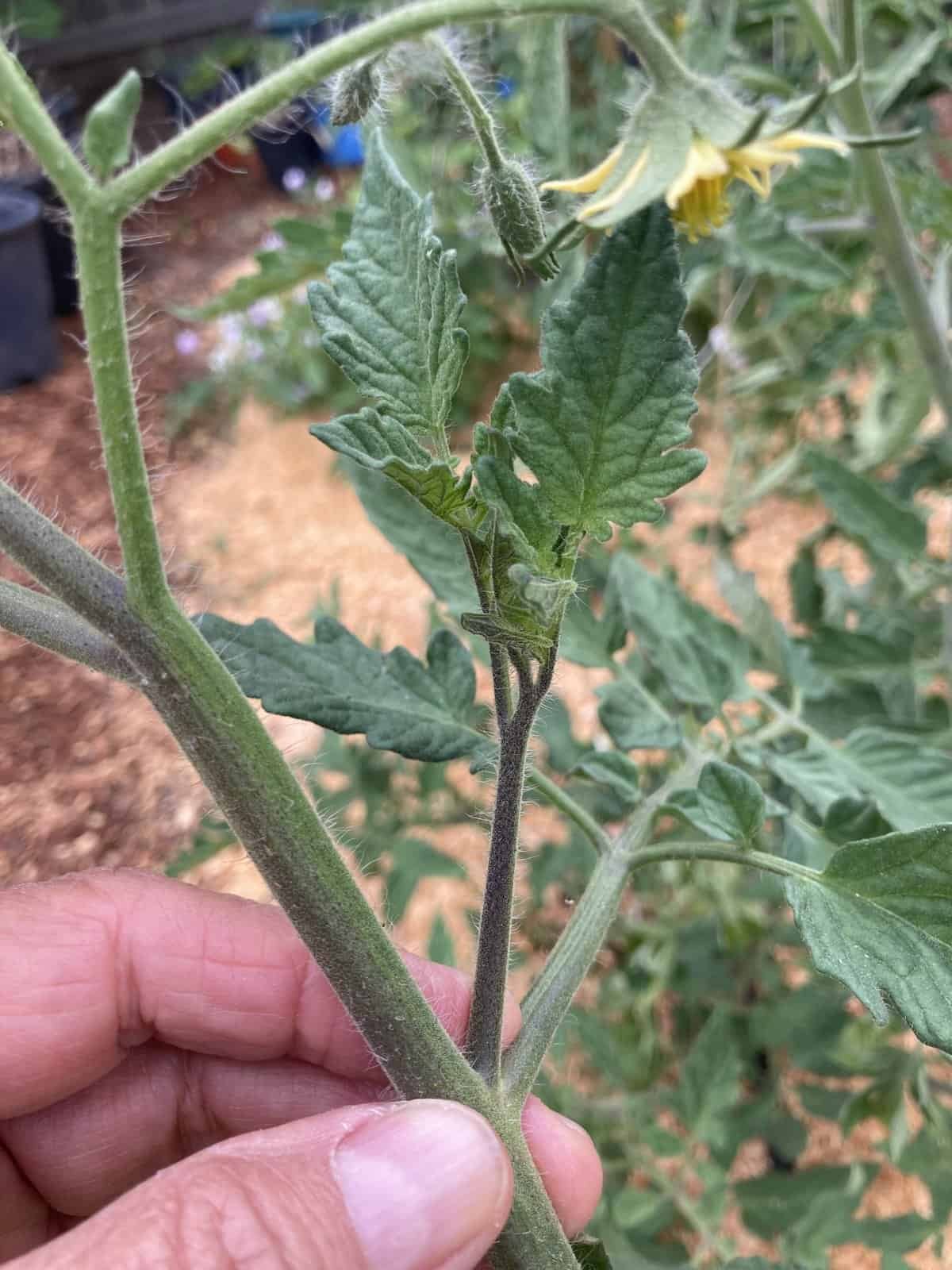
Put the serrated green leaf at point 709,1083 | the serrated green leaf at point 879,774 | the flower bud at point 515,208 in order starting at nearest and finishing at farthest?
the flower bud at point 515,208, the serrated green leaf at point 879,774, the serrated green leaf at point 709,1083

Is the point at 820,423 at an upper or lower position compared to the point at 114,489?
upper

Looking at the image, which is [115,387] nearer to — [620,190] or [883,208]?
[620,190]

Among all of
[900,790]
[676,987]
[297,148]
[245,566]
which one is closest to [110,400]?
[900,790]

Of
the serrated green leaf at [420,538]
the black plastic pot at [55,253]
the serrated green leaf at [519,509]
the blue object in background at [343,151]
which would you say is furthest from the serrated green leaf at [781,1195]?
the blue object in background at [343,151]

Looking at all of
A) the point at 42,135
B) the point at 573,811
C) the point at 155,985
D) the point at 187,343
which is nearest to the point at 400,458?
the point at 42,135

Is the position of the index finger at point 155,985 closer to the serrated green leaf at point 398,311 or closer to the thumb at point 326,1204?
the thumb at point 326,1204

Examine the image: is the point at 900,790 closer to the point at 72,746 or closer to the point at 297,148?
the point at 72,746

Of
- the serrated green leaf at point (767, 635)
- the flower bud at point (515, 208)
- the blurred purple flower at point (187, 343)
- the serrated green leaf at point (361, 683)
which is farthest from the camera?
the blurred purple flower at point (187, 343)
